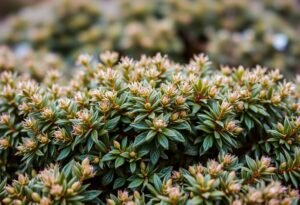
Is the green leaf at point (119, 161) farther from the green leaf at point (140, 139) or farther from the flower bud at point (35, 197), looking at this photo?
the flower bud at point (35, 197)

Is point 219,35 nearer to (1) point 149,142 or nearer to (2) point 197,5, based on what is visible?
(2) point 197,5

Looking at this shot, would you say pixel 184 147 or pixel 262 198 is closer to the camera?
pixel 262 198

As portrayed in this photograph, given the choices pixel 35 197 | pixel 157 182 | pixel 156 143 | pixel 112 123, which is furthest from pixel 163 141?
pixel 35 197

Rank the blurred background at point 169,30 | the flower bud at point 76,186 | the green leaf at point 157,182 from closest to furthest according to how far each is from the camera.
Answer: the flower bud at point 76,186, the green leaf at point 157,182, the blurred background at point 169,30

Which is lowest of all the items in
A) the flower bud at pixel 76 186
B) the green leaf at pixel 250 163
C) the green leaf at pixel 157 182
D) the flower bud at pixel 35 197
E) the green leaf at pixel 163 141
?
the flower bud at pixel 35 197

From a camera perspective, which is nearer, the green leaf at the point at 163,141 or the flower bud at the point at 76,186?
the flower bud at the point at 76,186

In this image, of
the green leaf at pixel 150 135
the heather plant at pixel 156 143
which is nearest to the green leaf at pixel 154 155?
the heather plant at pixel 156 143

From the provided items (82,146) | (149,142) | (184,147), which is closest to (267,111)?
(184,147)
